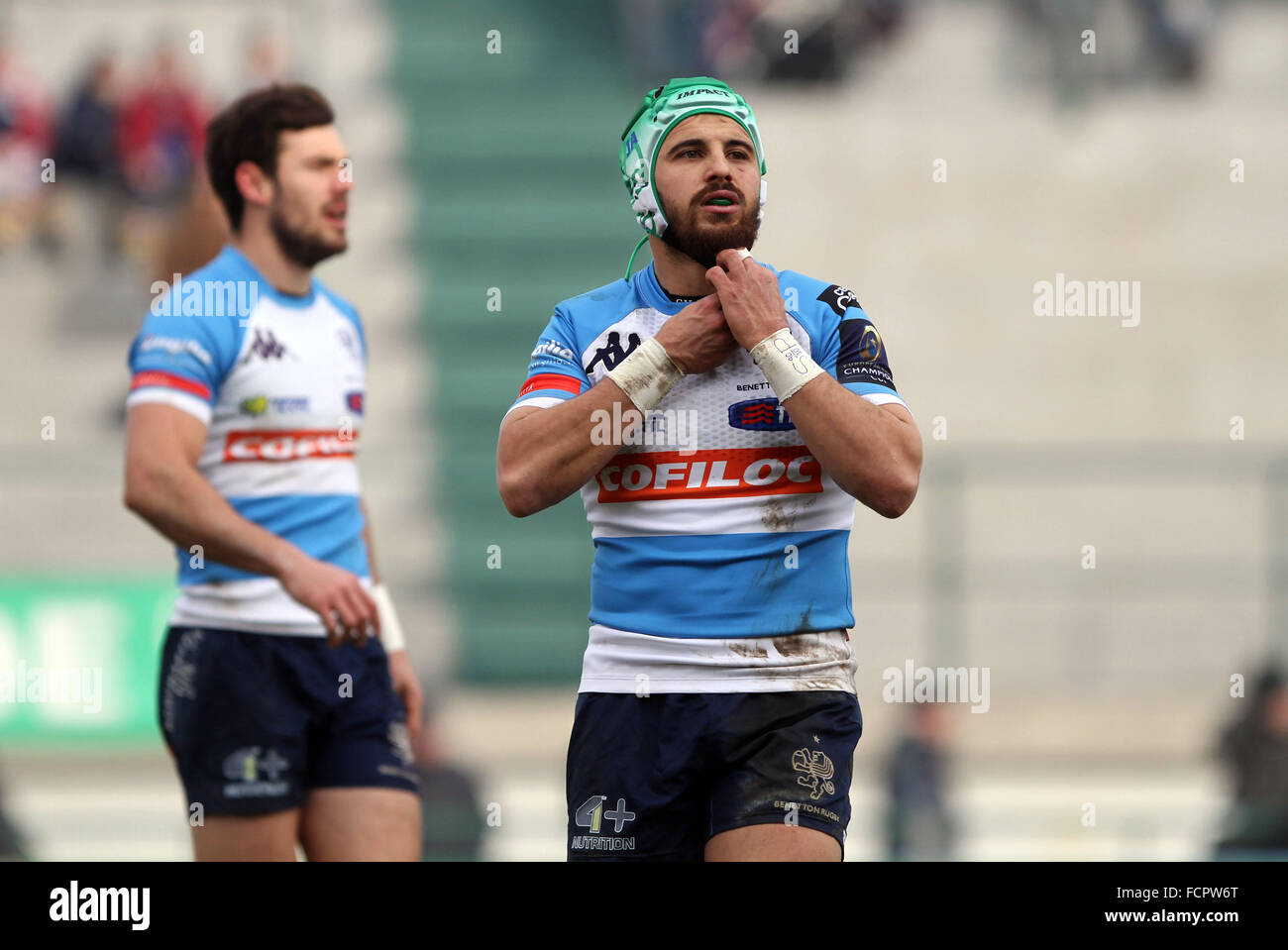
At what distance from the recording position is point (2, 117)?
16.1 m

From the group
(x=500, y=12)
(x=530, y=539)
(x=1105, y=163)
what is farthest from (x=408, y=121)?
(x=1105, y=163)

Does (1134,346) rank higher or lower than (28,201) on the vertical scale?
lower

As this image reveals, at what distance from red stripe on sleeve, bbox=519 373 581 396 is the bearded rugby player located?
44.0 inches

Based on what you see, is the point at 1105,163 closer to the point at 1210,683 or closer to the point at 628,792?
the point at 1210,683

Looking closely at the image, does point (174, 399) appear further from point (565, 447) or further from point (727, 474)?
point (727, 474)

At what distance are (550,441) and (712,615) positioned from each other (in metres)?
0.56

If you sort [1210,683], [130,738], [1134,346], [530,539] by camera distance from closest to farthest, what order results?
[130,738] → [1210,683] → [530,539] → [1134,346]

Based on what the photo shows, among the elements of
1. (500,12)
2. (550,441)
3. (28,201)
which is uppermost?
(500,12)

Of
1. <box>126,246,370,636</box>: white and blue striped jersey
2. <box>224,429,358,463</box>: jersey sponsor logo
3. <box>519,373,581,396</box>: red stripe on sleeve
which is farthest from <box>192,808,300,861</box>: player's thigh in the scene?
<box>519,373,581,396</box>: red stripe on sleeve

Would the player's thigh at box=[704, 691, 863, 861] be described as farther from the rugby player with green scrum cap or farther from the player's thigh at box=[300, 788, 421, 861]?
the player's thigh at box=[300, 788, 421, 861]

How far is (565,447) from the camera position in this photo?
13.3 ft

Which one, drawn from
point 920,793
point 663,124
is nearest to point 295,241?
point 663,124
